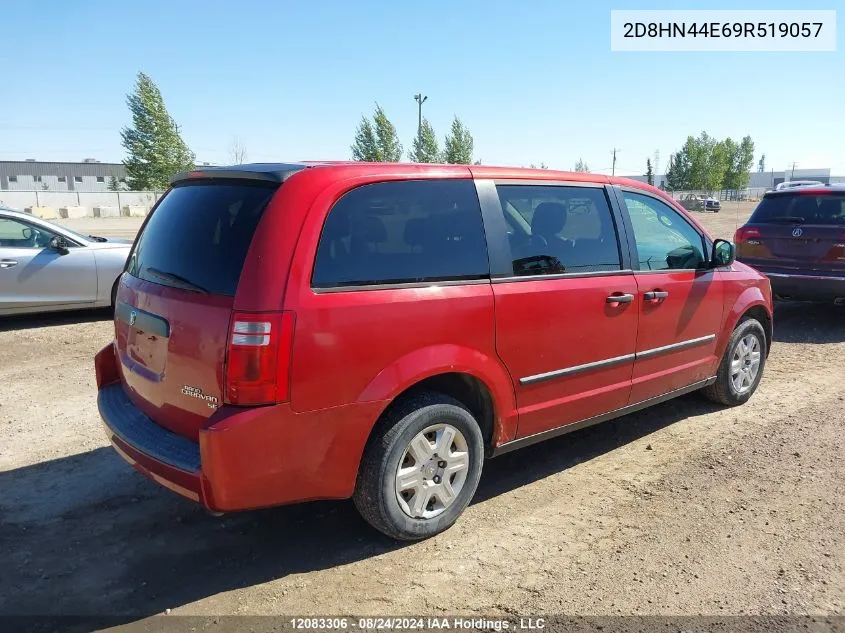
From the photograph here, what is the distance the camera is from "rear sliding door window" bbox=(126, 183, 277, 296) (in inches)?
112

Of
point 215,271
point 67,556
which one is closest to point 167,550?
point 67,556

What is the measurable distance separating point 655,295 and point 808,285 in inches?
201

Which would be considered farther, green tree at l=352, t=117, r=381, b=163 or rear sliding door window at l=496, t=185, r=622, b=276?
green tree at l=352, t=117, r=381, b=163

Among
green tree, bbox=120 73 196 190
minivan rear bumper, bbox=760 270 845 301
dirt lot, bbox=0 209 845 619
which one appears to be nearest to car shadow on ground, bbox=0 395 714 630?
dirt lot, bbox=0 209 845 619

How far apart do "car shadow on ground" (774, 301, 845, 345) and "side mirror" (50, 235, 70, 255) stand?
8.76 meters

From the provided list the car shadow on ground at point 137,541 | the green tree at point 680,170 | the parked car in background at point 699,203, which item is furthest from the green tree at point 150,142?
the green tree at point 680,170

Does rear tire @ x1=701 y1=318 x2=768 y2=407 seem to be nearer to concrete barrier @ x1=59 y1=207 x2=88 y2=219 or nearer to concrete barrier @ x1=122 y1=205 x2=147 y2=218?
concrete barrier @ x1=122 y1=205 x2=147 y2=218

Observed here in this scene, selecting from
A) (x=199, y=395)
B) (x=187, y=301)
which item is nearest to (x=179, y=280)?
(x=187, y=301)

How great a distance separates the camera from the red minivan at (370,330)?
2705mm

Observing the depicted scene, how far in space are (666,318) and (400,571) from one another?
246cm

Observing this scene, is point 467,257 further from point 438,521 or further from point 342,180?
point 438,521

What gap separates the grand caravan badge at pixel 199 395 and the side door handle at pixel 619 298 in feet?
7.69

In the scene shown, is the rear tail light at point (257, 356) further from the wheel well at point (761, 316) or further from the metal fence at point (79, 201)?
the metal fence at point (79, 201)

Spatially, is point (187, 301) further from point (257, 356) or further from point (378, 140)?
point (378, 140)
